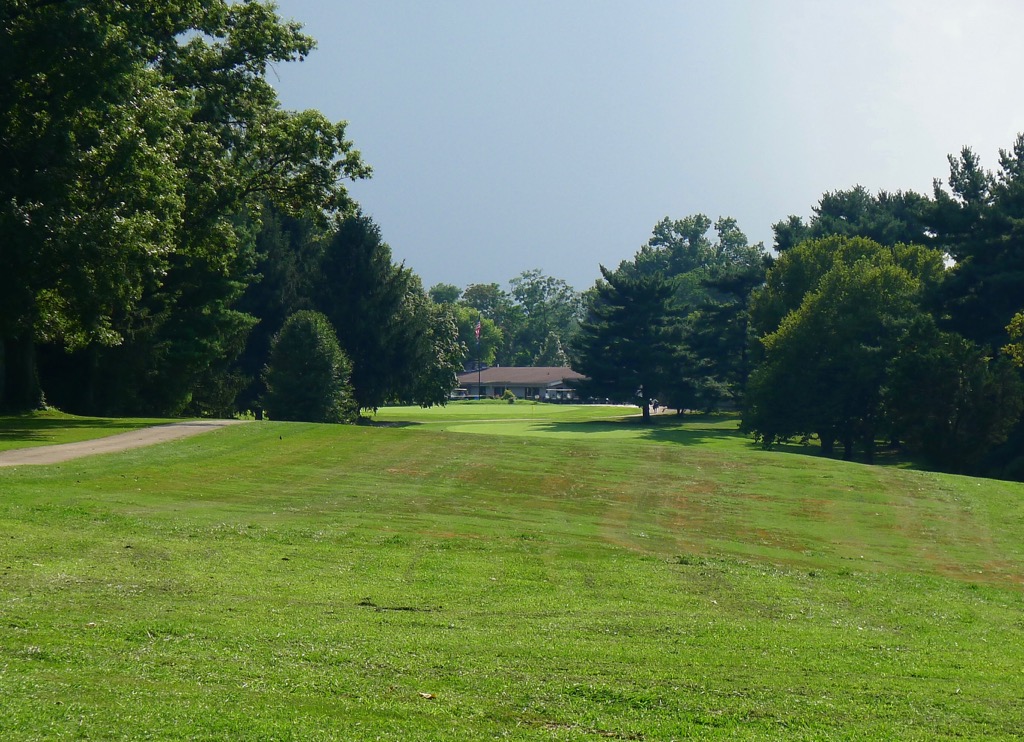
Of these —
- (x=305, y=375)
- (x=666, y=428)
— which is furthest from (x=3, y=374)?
(x=666, y=428)

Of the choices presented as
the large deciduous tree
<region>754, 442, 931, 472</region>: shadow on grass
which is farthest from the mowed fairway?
<region>754, 442, 931, 472</region>: shadow on grass

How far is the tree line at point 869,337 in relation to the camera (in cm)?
5431

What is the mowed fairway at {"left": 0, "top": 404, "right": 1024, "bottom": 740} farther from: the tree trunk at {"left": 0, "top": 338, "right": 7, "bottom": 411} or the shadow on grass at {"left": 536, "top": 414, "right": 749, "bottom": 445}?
the shadow on grass at {"left": 536, "top": 414, "right": 749, "bottom": 445}

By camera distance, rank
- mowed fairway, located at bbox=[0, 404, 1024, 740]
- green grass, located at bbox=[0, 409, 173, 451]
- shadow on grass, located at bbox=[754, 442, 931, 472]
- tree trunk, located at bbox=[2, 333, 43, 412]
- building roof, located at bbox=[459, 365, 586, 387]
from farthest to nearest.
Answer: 1. building roof, located at bbox=[459, 365, 586, 387]
2. shadow on grass, located at bbox=[754, 442, 931, 472]
3. tree trunk, located at bbox=[2, 333, 43, 412]
4. green grass, located at bbox=[0, 409, 173, 451]
5. mowed fairway, located at bbox=[0, 404, 1024, 740]

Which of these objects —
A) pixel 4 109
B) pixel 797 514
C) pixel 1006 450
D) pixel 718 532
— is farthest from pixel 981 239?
pixel 4 109

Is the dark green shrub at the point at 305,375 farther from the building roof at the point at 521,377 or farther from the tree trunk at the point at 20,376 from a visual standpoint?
the building roof at the point at 521,377

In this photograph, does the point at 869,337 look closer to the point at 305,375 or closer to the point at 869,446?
the point at 869,446

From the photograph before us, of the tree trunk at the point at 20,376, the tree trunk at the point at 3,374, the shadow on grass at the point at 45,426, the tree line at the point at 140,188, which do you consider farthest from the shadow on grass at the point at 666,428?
the tree trunk at the point at 3,374

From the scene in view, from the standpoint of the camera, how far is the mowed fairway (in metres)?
7.96

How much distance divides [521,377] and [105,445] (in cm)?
14616

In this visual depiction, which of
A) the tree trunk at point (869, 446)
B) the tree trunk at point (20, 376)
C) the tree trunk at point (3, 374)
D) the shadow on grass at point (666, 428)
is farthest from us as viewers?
the shadow on grass at point (666, 428)

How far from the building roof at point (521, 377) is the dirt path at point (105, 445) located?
442 ft

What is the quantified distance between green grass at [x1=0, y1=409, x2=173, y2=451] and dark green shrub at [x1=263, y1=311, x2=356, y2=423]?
77.6 ft

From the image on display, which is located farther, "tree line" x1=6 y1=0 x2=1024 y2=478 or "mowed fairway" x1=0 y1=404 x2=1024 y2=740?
"tree line" x1=6 y1=0 x2=1024 y2=478
